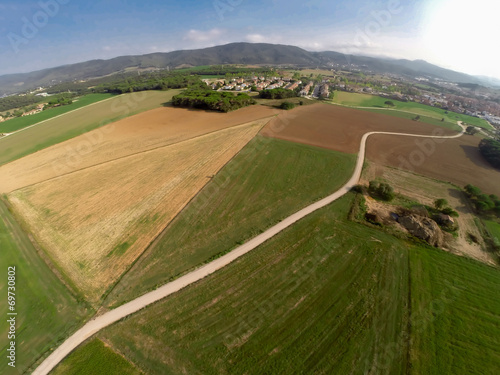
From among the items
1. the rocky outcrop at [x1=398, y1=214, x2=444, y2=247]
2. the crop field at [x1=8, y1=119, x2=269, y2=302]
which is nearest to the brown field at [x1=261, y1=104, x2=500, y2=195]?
the rocky outcrop at [x1=398, y1=214, x2=444, y2=247]

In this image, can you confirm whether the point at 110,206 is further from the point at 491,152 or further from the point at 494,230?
the point at 491,152

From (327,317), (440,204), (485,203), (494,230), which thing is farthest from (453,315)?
(485,203)

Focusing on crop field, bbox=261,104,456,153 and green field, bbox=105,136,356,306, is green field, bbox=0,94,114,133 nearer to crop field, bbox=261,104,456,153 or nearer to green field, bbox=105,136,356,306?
green field, bbox=105,136,356,306

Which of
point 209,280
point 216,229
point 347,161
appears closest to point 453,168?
point 347,161

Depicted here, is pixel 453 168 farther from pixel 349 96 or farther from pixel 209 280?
pixel 349 96

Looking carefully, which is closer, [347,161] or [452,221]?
[452,221]
